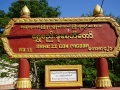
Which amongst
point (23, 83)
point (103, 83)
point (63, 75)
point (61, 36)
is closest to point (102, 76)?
point (103, 83)

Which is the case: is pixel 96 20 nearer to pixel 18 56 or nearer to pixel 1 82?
pixel 18 56

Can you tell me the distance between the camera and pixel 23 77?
9.24m

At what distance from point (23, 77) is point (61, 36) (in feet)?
7.74

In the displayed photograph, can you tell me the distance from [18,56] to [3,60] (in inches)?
388

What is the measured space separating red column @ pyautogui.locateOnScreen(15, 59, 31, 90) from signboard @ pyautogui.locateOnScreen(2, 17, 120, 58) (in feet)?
1.36

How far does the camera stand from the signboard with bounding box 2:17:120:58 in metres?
9.55

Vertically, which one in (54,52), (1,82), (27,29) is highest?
(27,29)

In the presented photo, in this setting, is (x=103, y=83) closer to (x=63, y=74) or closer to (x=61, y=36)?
(x=63, y=74)

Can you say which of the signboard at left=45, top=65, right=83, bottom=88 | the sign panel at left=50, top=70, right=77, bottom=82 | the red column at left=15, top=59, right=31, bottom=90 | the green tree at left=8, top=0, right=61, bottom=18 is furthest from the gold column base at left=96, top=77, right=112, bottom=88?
the green tree at left=8, top=0, right=61, bottom=18

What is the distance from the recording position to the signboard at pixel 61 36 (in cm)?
955

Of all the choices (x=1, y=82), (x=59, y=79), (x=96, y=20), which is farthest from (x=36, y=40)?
(x=1, y=82)

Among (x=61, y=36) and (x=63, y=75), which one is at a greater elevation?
(x=61, y=36)

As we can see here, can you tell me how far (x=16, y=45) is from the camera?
9617 mm

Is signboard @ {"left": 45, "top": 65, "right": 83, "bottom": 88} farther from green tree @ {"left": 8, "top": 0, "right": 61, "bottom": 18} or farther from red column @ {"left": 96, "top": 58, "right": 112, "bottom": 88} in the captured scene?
green tree @ {"left": 8, "top": 0, "right": 61, "bottom": 18}
